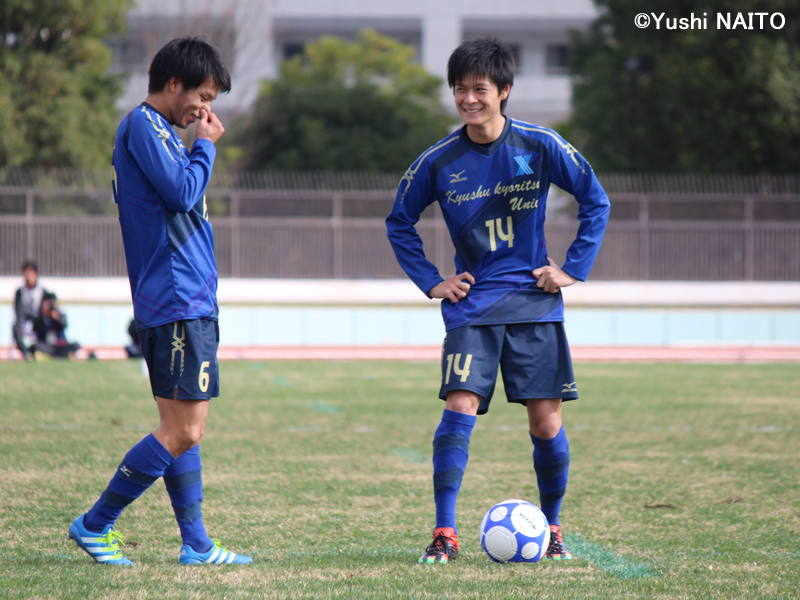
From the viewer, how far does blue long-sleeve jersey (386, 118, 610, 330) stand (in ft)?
11.2

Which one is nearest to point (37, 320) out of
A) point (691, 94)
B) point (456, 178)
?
point (456, 178)

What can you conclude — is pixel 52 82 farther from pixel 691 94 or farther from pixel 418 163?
pixel 418 163

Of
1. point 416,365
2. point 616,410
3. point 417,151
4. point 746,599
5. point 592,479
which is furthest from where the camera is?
point 417,151

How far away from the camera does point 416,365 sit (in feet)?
43.1

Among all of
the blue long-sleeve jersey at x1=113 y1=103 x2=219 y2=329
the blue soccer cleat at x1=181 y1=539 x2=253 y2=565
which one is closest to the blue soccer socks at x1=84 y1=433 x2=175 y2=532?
the blue soccer cleat at x1=181 y1=539 x2=253 y2=565

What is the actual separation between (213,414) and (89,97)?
650 inches

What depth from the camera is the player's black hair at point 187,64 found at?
3.04m

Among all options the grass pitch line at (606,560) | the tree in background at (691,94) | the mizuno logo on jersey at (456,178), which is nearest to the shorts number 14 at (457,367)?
the mizuno logo on jersey at (456,178)

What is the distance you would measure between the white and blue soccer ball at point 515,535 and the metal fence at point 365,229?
1539cm

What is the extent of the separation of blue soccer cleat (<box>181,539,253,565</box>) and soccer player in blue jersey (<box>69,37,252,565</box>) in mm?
199

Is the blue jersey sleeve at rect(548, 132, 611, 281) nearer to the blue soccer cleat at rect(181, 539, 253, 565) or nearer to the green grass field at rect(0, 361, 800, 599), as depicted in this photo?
the green grass field at rect(0, 361, 800, 599)

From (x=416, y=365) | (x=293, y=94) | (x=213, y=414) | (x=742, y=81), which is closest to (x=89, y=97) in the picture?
(x=293, y=94)

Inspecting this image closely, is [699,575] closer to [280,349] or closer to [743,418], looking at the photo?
[743,418]

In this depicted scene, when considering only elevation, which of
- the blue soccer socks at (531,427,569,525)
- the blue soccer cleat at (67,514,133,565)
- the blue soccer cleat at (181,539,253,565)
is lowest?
the blue soccer cleat at (181,539,253,565)
